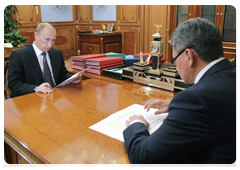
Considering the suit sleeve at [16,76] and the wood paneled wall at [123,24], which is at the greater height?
the wood paneled wall at [123,24]

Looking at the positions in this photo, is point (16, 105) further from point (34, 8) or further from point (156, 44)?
point (34, 8)

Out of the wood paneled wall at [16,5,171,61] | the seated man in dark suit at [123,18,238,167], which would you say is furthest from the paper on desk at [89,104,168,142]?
the wood paneled wall at [16,5,171,61]

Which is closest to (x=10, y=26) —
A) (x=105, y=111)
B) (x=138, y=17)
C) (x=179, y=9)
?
(x=138, y=17)

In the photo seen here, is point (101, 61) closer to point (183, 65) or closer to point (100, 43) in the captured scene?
point (183, 65)

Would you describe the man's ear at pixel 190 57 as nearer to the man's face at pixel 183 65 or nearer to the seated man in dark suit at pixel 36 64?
the man's face at pixel 183 65

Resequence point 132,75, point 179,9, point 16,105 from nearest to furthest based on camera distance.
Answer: point 16,105
point 132,75
point 179,9

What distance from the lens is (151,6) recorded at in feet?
19.5

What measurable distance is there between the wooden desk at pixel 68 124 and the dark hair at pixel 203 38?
0.58 metres

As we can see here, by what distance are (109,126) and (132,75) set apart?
37.5 inches

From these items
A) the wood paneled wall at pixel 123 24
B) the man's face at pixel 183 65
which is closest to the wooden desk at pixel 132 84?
the man's face at pixel 183 65

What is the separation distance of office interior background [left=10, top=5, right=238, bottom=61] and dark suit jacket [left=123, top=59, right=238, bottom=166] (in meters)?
3.75

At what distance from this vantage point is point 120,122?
1.32 metres

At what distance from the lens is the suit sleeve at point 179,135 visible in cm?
84

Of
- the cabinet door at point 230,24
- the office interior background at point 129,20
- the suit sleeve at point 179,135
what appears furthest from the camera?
the office interior background at point 129,20
